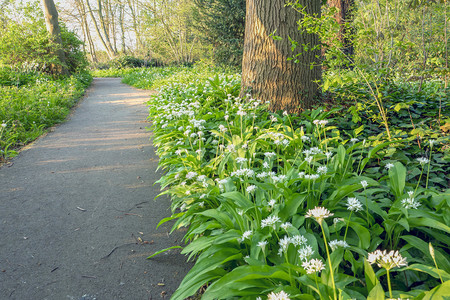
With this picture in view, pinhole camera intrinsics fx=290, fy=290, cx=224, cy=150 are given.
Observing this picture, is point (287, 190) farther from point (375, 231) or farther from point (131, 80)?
point (131, 80)

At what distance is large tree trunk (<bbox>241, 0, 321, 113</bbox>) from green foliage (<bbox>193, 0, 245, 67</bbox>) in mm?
7415

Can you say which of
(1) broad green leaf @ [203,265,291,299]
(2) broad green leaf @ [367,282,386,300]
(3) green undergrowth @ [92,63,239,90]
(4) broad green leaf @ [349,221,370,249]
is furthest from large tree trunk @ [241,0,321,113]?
(3) green undergrowth @ [92,63,239,90]

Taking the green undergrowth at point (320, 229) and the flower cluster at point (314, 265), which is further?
the green undergrowth at point (320, 229)

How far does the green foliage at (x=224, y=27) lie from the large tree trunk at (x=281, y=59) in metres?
7.42

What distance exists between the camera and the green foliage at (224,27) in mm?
11289

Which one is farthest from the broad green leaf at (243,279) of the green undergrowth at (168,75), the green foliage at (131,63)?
the green foliage at (131,63)

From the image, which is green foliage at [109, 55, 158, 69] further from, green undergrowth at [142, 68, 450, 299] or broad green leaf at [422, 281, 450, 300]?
broad green leaf at [422, 281, 450, 300]

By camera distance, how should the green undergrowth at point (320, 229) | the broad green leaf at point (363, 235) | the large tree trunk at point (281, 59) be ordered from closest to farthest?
the green undergrowth at point (320, 229) < the broad green leaf at point (363, 235) < the large tree trunk at point (281, 59)

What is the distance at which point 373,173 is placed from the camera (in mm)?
2791

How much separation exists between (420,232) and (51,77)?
43.3 feet

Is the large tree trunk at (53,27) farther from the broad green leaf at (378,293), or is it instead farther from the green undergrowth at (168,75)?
the broad green leaf at (378,293)

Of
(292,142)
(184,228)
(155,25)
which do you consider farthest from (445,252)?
(155,25)

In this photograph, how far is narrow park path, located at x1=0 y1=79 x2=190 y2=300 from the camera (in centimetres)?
215

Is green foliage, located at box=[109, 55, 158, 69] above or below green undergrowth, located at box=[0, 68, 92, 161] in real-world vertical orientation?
above
